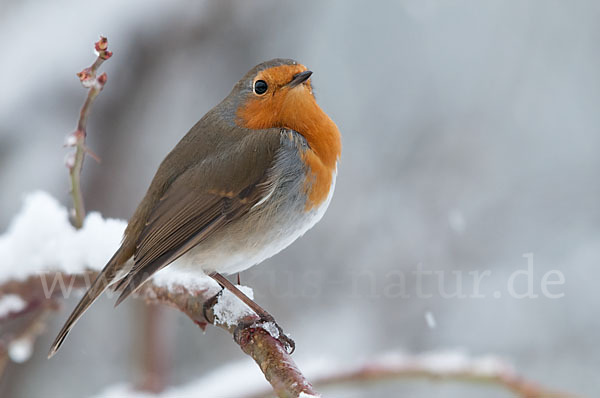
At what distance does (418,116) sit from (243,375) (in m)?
3.41

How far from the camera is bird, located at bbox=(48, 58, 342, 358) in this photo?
2986 millimetres

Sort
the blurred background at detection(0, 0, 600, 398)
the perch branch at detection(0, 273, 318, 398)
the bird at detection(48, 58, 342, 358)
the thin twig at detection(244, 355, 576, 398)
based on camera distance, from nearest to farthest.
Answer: the perch branch at detection(0, 273, 318, 398) < the thin twig at detection(244, 355, 576, 398) < the bird at detection(48, 58, 342, 358) < the blurred background at detection(0, 0, 600, 398)

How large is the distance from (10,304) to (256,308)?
963 millimetres

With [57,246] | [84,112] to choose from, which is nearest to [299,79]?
[84,112]

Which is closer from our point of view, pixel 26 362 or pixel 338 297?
pixel 26 362

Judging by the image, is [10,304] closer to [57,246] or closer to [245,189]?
[57,246]

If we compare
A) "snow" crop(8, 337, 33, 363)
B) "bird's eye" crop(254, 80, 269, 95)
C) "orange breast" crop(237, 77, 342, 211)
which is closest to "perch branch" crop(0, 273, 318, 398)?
"snow" crop(8, 337, 33, 363)

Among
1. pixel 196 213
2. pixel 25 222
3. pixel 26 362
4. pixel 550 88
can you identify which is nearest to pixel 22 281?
pixel 25 222

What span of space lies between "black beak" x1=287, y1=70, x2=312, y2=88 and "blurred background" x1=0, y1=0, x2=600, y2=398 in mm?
1649

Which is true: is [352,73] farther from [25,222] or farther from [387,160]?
[25,222]

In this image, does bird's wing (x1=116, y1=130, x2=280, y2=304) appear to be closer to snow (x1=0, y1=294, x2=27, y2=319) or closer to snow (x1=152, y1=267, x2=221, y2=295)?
snow (x1=152, y1=267, x2=221, y2=295)

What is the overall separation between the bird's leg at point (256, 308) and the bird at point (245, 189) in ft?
0.04

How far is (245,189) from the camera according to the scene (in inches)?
120

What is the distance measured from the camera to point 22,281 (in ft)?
8.96
